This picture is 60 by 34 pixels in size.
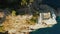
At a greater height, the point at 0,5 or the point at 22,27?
the point at 0,5

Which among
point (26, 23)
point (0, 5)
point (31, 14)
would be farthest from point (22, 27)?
point (0, 5)

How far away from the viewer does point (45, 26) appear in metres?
20.4

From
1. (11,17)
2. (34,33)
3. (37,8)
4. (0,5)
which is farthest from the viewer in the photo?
(37,8)

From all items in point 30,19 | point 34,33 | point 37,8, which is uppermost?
point 37,8

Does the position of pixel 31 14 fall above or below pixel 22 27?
above

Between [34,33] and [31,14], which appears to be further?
[31,14]

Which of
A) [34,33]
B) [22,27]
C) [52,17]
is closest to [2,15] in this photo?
[22,27]

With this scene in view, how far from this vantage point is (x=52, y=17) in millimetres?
22234

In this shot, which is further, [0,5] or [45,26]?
[0,5]

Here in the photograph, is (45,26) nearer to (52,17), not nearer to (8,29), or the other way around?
(52,17)

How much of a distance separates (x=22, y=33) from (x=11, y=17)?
79.8 inches

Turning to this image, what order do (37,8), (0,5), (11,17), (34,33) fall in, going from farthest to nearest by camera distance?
(37,8), (0,5), (11,17), (34,33)

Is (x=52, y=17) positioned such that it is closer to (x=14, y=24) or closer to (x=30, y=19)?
(x=30, y=19)

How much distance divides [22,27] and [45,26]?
223 centimetres
